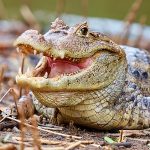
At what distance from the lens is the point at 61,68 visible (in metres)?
5.04

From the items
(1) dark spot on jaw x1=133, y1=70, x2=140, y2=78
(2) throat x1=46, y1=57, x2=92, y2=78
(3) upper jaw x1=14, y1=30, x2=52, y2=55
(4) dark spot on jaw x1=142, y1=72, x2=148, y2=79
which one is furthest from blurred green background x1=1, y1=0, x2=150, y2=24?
(3) upper jaw x1=14, y1=30, x2=52, y2=55

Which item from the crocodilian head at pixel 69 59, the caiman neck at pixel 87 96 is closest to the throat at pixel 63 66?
the crocodilian head at pixel 69 59

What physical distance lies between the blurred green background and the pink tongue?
10.1 m

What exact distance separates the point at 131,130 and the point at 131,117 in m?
0.21

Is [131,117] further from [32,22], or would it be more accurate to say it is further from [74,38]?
[32,22]

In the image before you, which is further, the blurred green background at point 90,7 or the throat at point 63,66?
the blurred green background at point 90,7

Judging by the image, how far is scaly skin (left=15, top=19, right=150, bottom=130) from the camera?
15.8 feet

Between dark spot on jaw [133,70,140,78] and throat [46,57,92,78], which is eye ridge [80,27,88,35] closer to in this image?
throat [46,57,92,78]

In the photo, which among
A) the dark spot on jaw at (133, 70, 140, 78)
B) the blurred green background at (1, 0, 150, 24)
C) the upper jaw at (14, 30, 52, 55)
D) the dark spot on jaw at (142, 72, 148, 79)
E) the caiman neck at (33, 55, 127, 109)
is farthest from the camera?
the blurred green background at (1, 0, 150, 24)

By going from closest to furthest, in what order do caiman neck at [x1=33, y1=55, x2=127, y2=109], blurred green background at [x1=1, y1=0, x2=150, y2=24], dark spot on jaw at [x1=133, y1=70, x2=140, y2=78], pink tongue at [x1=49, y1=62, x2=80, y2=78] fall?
caiman neck at [x1=33, y1=55, x2=127, y2=109] < pink tongue at [x1=49, y1=62, x2=80, y2=78] < dark spot on jaw at [x1=133, y1=70, x2=140, y2=78] < blurred green background at [x1=1, y1=0, x2=150, y2=24]

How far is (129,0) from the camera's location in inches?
755

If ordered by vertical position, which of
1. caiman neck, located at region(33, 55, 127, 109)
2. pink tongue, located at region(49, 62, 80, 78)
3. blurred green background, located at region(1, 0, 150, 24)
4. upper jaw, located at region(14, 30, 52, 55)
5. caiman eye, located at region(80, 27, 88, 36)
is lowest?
caiman neck, located at region(33, 55, 127, 109)

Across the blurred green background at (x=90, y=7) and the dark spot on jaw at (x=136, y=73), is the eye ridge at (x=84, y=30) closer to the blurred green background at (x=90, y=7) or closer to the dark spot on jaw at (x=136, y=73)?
the dark spot on jaw at (x=136, y=73)

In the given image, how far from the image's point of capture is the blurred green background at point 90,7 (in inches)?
642
